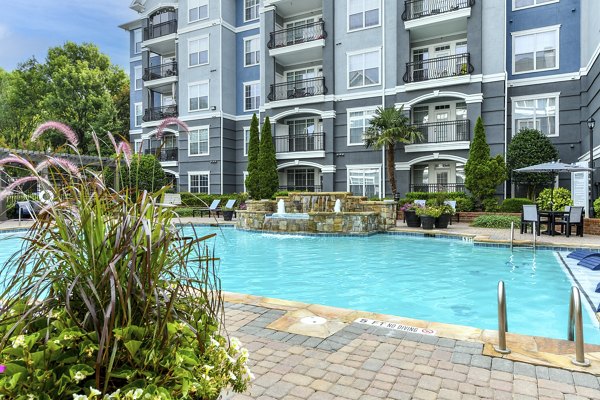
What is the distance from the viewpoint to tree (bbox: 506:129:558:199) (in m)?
16.2

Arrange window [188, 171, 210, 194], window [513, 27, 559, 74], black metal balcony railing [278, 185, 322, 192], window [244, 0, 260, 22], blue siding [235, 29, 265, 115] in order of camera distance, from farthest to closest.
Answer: blue siding [235, 29, 265, 115] < window [244, 0, 260, 22] < window [188, 171, 210, 194] < black metal balcony railing [278, 185, 322, 192] < window [513, 27, 559, 74]

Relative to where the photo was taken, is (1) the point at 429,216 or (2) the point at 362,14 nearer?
(1) the point at 429,216

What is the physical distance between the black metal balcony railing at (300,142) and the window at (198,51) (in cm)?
751

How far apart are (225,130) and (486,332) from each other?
22349 mm

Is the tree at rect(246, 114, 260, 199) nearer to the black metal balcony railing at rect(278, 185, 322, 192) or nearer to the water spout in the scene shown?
the black metal balcony railing at rect(278, 185, 322, 192)

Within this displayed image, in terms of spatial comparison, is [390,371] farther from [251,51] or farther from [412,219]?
[251,51]

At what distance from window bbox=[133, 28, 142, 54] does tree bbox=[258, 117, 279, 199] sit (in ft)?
48.9

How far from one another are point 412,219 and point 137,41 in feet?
84.2

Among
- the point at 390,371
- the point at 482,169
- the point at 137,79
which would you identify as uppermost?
the point at 137,79

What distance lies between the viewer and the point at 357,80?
805 inches

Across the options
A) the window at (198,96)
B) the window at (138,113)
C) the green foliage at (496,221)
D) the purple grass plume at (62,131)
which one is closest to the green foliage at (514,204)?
Answer: the green foliage at (496,221)

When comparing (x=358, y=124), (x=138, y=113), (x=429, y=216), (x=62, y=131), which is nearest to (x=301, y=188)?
(x=358, y=124)

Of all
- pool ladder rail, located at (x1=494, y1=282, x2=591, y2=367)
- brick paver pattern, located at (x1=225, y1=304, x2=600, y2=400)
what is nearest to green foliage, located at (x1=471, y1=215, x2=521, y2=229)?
pool ladder rail, located at (x1=494, y1=282, x2=591, y2=367)

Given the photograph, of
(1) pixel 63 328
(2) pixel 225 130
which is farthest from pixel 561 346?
(2) pixel 225 130
